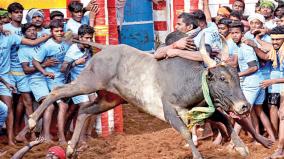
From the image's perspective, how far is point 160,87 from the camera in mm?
10234

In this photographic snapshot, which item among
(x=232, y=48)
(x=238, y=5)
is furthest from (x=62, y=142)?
(x=238, y=5)

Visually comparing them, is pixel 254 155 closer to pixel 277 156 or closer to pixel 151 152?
pixel 277 156

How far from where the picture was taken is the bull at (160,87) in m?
9.33

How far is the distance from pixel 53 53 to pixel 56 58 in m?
0.09

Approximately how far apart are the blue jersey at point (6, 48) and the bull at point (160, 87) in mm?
1437

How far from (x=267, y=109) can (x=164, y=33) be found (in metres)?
4.45

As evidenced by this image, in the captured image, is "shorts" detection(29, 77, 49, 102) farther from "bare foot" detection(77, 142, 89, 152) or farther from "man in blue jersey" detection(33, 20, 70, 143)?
"bare foot" detection(77, 142, 89, 152)

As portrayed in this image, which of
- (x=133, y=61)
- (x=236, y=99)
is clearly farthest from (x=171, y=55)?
(x=236, y=99)

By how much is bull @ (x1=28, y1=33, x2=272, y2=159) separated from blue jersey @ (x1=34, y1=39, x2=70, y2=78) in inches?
48.8

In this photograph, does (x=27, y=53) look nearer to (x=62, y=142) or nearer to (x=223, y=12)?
(x=62, y=142)

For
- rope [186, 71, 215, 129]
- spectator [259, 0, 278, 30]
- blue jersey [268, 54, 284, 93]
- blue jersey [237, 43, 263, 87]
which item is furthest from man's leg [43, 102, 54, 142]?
spectator [259, 0, 278, 30]

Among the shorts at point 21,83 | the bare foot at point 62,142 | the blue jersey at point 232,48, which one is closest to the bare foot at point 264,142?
the blue jersey at point 232,48

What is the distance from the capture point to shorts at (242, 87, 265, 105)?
38.6 ft

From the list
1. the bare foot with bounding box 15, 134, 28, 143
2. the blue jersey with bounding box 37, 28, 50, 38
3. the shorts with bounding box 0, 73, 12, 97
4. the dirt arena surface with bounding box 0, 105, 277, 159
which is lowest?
the dirt arena surface with bounding box 0, 105, 277, 159
